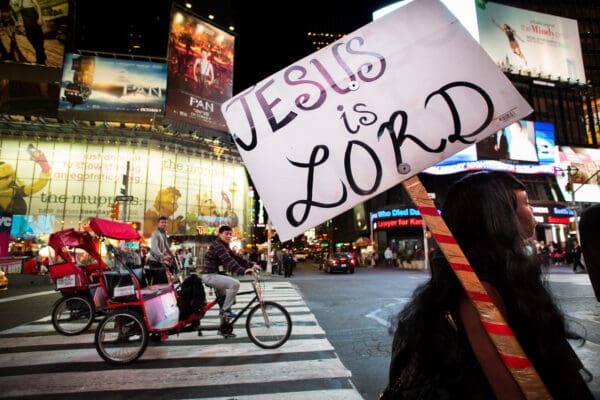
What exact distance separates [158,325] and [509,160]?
145 ft

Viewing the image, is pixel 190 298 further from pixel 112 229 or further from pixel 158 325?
pixel 112 229

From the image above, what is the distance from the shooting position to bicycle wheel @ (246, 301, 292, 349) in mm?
5207

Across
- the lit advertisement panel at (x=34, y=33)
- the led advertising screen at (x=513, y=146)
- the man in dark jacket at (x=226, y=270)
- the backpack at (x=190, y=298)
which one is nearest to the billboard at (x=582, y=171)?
the led advertising screen at (x=513, y=146)

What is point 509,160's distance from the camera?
38.3 metres

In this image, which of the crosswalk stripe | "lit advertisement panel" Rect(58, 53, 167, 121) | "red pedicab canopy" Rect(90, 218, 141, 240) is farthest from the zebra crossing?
"lit advertisement panel" Rect(58, 53, 167, 121)

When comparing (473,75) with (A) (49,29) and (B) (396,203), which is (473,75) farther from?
(A) (49,29)

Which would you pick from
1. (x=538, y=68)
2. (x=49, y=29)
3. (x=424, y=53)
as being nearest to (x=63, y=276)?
(x=424, y=53)

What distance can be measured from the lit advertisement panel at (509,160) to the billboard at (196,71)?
29650 millimetres

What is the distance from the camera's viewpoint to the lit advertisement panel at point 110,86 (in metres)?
36.3

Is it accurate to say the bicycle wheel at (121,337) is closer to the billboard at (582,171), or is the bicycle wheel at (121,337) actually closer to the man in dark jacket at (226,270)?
the man in dark jacket at (226,270)

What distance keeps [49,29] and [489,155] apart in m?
53.8

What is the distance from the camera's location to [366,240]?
161ft

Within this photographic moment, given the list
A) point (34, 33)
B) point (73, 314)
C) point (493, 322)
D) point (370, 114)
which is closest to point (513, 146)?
point (370, 114)

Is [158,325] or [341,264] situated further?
[341,264]
